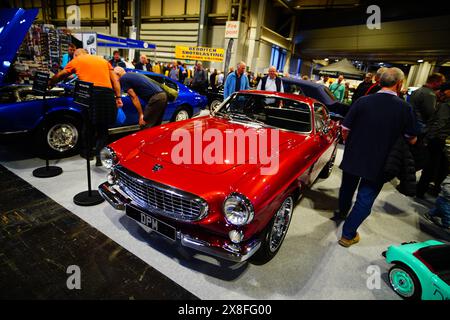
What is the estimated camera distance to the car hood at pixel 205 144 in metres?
2.22

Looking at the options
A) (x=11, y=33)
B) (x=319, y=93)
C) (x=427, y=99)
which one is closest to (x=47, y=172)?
(x=11, y=33)

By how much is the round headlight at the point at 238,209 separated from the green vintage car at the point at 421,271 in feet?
4.52

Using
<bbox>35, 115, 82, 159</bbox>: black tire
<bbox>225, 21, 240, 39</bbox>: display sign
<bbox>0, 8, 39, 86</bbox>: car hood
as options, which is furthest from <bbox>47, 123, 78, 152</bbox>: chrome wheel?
<bbox>225, 21, 240, 39</bbox>: display sign

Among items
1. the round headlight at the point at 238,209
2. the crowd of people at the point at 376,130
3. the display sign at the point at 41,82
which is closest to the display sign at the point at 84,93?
the crowd of people at the point at 376,130

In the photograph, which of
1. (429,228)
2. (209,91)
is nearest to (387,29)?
(209,91)

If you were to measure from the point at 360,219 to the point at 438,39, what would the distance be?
16166mm

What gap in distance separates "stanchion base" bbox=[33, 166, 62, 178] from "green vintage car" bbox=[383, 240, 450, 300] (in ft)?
13.4

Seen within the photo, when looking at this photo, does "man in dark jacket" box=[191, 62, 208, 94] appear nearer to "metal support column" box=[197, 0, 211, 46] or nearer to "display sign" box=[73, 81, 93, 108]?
"metal support column" box=[197, 0, 211, 46]

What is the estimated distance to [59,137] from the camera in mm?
4070

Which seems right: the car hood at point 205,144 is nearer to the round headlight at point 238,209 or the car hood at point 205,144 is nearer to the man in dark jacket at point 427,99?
the round headlight at point 238,209

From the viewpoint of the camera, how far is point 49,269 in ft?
6.72

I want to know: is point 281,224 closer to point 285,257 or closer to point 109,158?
point 285,257
